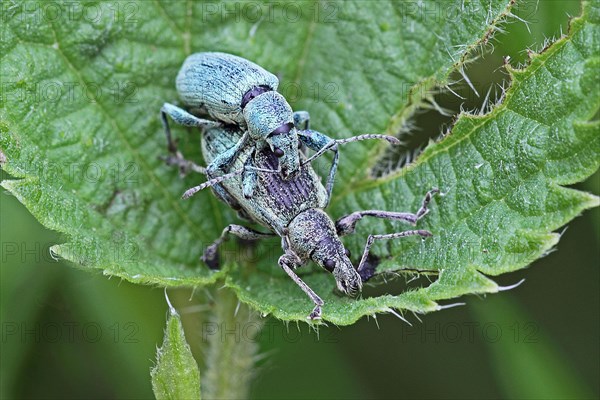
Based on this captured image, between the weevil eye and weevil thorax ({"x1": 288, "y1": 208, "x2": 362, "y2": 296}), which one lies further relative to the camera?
the weevil eye

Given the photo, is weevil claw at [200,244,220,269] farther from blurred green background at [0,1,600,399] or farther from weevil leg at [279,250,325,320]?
blurred green background at [0,1,600,399]

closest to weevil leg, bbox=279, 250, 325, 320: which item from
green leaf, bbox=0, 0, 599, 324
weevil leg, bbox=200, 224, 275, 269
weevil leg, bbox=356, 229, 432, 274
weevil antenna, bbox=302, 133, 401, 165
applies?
green leaf, bbox=0, 0, 599, 324

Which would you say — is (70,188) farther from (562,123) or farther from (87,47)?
(562,123)

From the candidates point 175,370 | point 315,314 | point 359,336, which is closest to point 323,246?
point 315,314

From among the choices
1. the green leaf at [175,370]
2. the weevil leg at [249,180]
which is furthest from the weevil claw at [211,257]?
the green leaf at [175,370]

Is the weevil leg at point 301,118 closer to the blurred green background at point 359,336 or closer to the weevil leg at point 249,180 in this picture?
the weevil leg at point 249,180

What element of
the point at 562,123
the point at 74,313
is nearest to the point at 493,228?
the point at 562,123
